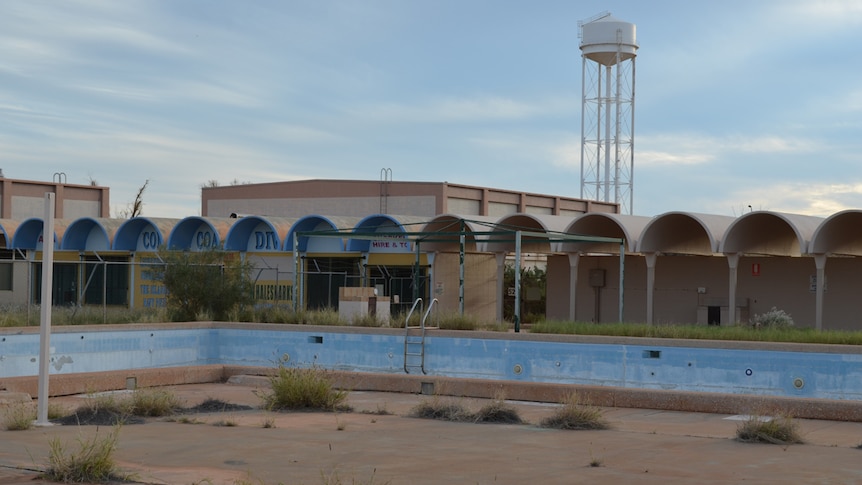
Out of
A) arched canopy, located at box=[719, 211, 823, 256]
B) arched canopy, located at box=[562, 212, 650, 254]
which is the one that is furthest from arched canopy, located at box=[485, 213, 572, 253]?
arched canopy, located at box=[719, 211, 823, 256]

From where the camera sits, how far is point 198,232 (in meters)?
43.5

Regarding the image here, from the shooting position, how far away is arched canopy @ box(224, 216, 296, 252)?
40.9m

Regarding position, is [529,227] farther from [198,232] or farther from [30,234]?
[30,234]

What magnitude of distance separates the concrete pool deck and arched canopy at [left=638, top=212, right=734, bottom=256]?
18.0 m

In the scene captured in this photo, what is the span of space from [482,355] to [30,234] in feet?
98.3

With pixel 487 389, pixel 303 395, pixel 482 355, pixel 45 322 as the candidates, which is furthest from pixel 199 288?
pixel 45 322

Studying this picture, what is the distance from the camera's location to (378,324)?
26484 millimetres

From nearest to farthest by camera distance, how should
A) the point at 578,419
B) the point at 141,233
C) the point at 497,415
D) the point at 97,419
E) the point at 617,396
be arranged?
the point at 578,419
the point at 97,419
the point at 497,415
the point at 617,396
the point at 141,233

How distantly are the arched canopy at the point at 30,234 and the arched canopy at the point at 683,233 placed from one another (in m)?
26.0

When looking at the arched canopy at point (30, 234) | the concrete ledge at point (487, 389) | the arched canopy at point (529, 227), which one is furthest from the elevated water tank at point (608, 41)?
the concrete ledge at point (487, 389)

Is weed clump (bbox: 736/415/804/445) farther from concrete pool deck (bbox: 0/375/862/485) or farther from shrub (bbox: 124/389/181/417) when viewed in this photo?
shrub (bbox: 124/389/181/417)

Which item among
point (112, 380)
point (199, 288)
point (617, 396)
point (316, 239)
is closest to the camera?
point (617, 396)

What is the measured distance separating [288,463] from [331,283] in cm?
2852

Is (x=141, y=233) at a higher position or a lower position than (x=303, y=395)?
higher
